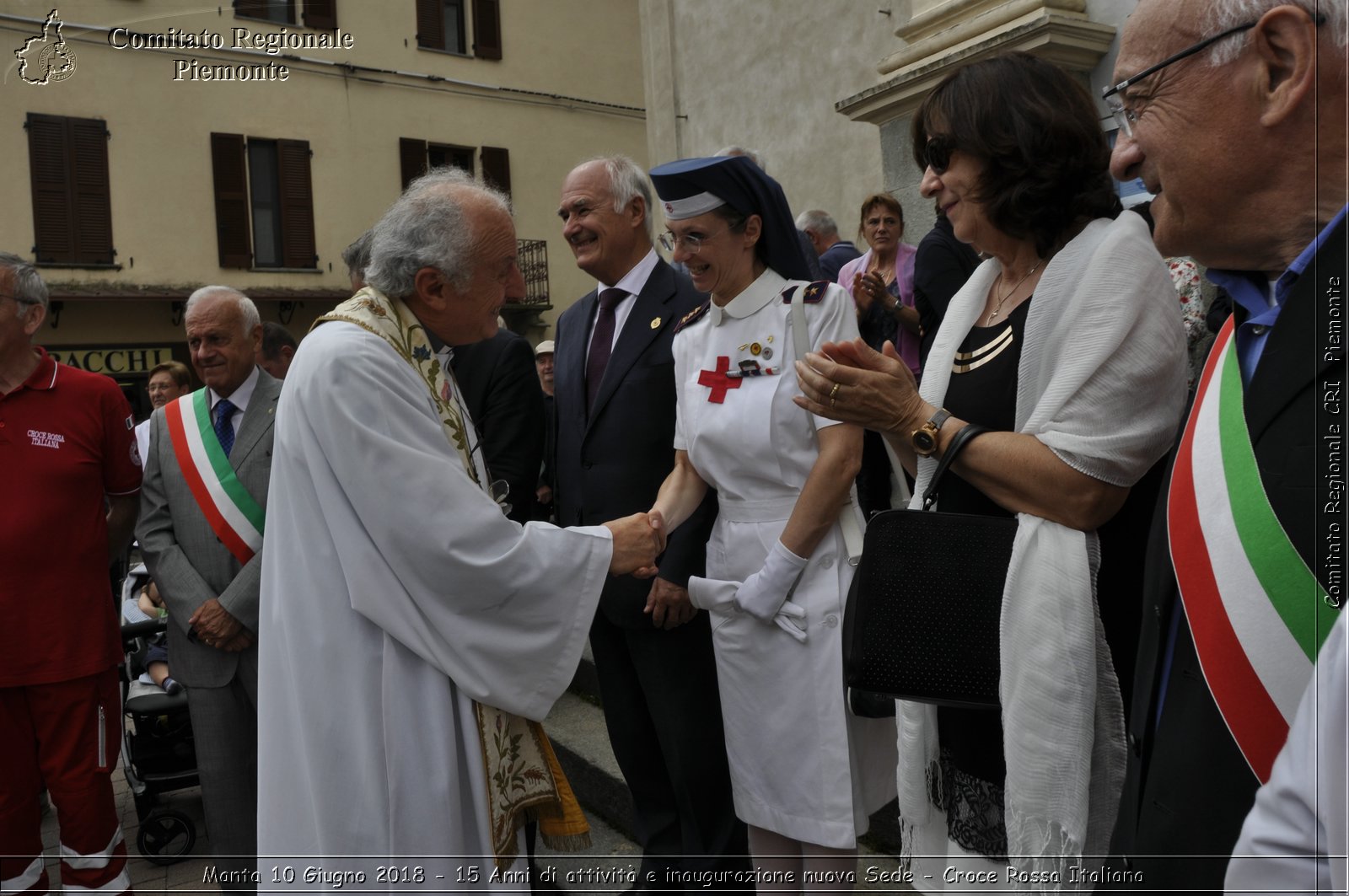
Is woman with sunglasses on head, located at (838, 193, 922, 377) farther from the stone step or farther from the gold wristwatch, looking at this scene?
the gold wristwatch

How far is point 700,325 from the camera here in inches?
122

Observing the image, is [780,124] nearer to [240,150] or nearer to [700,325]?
[700,325]

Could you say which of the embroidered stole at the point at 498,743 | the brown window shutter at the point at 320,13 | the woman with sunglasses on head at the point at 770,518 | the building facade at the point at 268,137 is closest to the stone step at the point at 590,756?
the woman with sunglasses on head at the point at 770,518

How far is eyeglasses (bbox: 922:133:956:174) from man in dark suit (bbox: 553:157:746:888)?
135cm

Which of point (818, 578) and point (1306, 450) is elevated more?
point (1306, 450)

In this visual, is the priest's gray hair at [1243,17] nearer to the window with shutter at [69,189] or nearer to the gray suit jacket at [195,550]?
the gray suit jacket at [195,550]

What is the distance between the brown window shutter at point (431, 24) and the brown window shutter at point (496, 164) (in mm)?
2087

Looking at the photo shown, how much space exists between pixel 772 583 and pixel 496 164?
19.3 meters

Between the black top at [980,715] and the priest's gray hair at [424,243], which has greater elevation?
the priest's gray hair at [424,243]

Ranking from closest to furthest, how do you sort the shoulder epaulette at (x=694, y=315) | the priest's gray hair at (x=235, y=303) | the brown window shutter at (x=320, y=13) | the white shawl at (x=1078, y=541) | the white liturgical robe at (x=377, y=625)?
1. the white shawl at (x=1078, y=541)
2. the white liturgical robe at (x=377, y=625)
3. the shoulder epaulette at (x=694, y=315)
4. the priest's gray hair at (x=235, y=303)
5. the brown window shutter at (x=320, y=13)

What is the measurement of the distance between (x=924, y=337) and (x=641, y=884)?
2551 millimetres

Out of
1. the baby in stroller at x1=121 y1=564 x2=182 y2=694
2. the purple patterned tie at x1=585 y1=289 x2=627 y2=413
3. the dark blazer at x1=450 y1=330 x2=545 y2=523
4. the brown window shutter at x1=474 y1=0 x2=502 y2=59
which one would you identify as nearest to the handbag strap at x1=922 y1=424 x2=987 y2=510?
the purple patterned tie at x1=585 y1=289 x2=627 y2=413

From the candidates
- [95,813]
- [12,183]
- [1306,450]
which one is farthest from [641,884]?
[12,183]

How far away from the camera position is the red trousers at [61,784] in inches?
142
